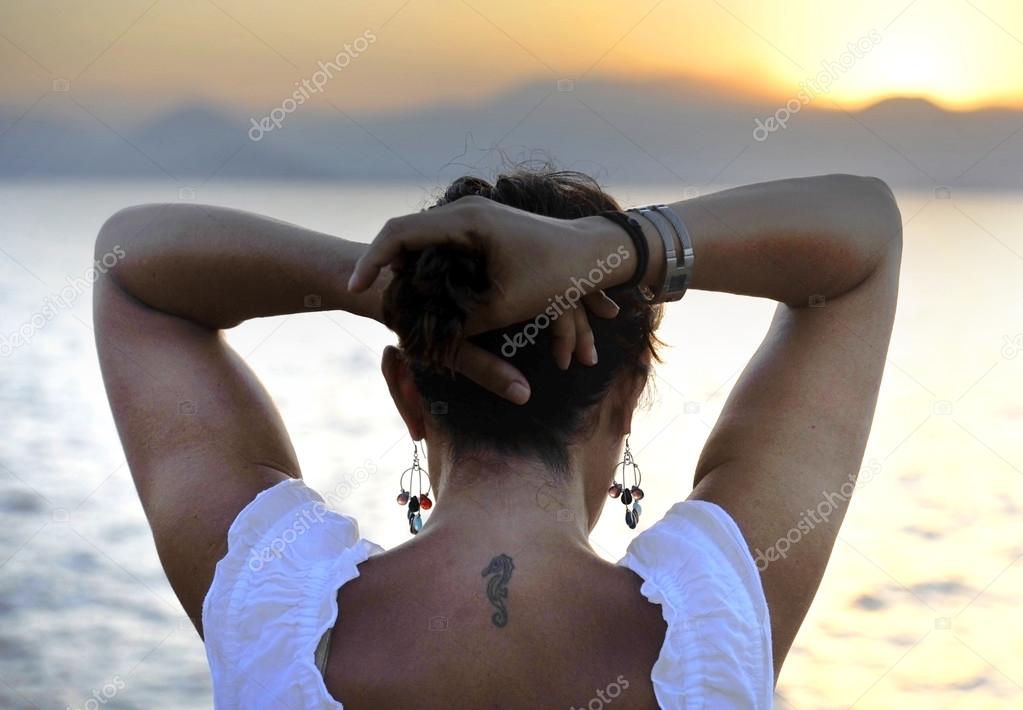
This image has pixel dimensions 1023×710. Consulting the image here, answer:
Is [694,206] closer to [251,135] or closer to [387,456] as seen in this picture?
[387,456]

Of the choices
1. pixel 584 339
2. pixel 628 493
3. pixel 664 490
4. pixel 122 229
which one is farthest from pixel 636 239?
pixel 664 490

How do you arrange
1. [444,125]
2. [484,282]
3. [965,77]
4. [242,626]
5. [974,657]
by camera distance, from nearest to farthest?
1. [484,282]
2. [242,626]
3. [974,657]
4. [965,77]
5. [444,125]

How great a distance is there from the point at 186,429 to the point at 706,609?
0.68 metres

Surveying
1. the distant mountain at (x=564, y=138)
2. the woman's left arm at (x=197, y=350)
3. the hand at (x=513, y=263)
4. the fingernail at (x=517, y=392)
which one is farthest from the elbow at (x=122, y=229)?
the distant mountain at (x=564, y=138)

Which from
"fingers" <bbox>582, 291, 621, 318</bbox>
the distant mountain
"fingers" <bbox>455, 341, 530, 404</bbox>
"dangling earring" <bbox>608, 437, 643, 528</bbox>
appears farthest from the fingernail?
the distant mountain

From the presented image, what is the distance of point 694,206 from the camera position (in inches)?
A: 56.8

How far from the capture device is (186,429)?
1.50m

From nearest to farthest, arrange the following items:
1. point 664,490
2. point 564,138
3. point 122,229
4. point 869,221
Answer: point 869,221
point 122,229
point 664,490
point 564,138

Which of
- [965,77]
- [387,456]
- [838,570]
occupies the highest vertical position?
[965,77]

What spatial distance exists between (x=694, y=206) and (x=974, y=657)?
99.0 inches

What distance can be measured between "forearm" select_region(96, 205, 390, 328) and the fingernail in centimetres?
42

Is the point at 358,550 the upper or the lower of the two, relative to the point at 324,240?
lower

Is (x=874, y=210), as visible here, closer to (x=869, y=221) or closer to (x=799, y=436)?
(x=869, y=221)

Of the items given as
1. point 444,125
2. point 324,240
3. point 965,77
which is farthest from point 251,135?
point 324,240
